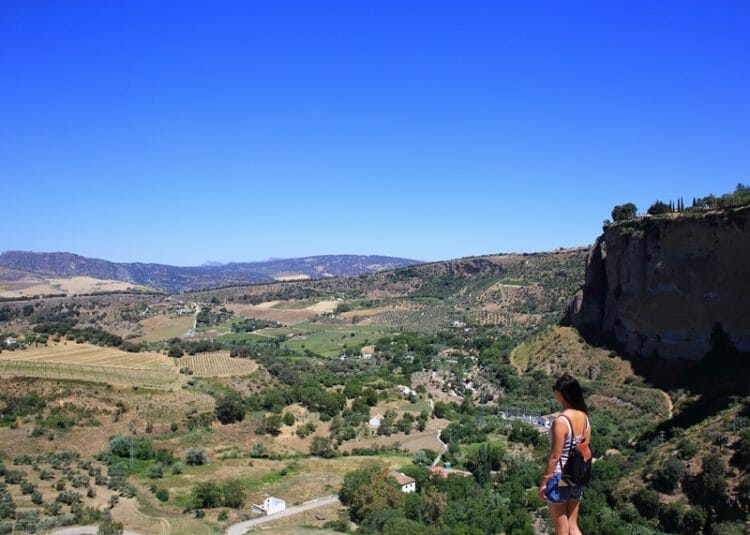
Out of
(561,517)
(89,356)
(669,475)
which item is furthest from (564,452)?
(89,356)

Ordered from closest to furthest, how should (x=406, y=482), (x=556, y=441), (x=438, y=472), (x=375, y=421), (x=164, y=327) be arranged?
(x=556, y=441) → (x=406, y=482) → (x=438, y=472) → (x=375, y=421) → (x=164, y=327)

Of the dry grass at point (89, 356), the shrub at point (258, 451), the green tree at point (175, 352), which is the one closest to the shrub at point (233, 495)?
the shrub at point (258, 451)

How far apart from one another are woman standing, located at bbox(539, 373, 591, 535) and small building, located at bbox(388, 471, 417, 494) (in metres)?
31.5

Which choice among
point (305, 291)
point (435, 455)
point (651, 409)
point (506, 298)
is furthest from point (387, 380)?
point (305, 291)

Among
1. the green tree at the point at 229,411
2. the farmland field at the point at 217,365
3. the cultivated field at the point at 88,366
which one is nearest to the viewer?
the green tree at the point at 229,411

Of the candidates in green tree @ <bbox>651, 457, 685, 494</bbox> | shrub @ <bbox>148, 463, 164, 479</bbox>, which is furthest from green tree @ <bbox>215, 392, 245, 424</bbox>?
green tree @ <bbox>651, 457, 685, 494</bbox>

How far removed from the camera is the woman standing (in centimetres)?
527

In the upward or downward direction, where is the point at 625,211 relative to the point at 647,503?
upward

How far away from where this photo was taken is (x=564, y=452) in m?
5.32

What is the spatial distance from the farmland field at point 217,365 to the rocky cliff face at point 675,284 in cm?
3513

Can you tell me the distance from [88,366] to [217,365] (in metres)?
13.8

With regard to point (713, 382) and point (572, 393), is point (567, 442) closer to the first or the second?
point (572, 393)

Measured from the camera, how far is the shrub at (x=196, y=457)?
42.6 metres

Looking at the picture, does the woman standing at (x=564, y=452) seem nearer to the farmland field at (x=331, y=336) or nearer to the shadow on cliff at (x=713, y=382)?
the shadow on cliff at (x=713, y=382)
